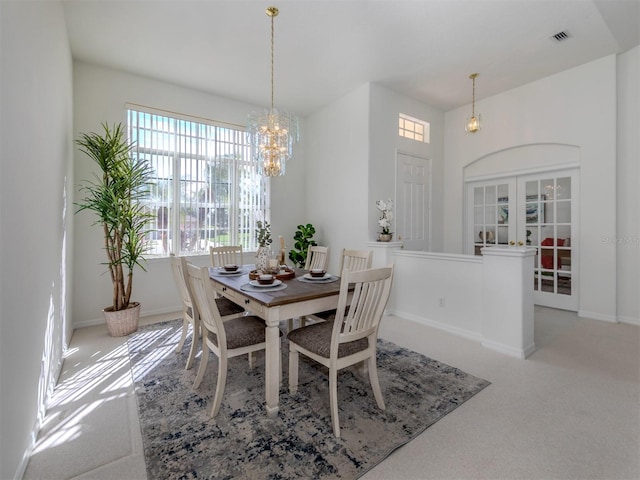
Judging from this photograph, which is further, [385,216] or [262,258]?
[385,216]

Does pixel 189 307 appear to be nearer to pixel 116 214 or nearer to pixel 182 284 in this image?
pixel 182 284

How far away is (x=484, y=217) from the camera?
5.29 metres

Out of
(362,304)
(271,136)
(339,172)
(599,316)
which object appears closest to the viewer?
(362,304)

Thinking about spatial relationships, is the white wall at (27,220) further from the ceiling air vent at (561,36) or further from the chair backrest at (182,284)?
the ceiling air vent at (561,36)

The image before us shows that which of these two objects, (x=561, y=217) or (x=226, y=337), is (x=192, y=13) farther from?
(x=561, y=217)

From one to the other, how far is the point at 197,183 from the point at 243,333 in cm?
314

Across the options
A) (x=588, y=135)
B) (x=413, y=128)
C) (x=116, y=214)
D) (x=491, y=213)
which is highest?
(x=413, y=128)

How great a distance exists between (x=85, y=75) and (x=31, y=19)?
2.44 meters

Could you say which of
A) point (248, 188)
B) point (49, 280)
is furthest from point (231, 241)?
point (49, 280)

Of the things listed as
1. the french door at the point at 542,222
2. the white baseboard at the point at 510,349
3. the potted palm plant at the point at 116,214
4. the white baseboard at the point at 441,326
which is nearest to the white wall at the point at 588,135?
the french door at the point at 542,222

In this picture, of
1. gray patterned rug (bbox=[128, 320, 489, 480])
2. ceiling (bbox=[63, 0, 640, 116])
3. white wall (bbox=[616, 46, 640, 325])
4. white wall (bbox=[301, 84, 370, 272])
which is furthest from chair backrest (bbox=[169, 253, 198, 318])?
white wall (bbox=[616, 46, 640, 325])

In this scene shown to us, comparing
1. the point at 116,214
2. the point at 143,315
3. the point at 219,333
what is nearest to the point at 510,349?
the point at 219,333

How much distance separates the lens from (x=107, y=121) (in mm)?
3873

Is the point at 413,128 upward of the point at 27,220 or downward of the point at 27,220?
upward
